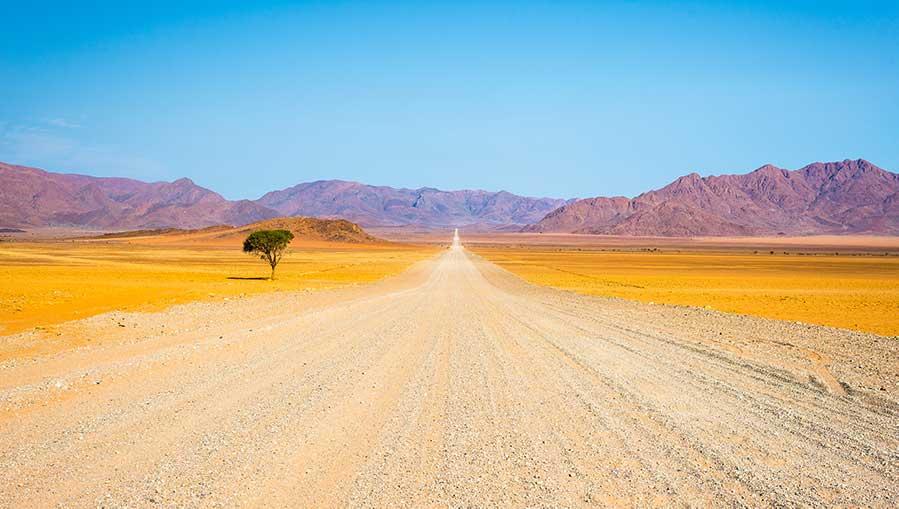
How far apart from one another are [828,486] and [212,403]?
25.8ft

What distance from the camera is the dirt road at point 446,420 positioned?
645cm

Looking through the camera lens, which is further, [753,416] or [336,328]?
[336,328]

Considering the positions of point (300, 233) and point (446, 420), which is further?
point (300, 233)

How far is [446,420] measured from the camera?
8.79m

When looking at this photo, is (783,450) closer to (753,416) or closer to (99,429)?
(753,416)

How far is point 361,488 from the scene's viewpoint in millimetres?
6445

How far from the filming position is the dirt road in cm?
645

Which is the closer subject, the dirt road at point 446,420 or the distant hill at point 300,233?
the dirt road at point 446,420

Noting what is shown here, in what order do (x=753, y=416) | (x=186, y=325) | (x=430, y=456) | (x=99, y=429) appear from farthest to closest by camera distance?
(x=186, y=325) < (x=753, y=416) < (x=99, y=429) < (x=430, y=456)

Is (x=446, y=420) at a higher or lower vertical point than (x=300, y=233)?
higher

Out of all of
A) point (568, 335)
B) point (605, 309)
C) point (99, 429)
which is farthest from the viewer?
point (605, 309)

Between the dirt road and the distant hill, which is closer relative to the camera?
the dirt road

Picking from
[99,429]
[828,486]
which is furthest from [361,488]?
[828,486]

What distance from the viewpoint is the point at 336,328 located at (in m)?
18.5
